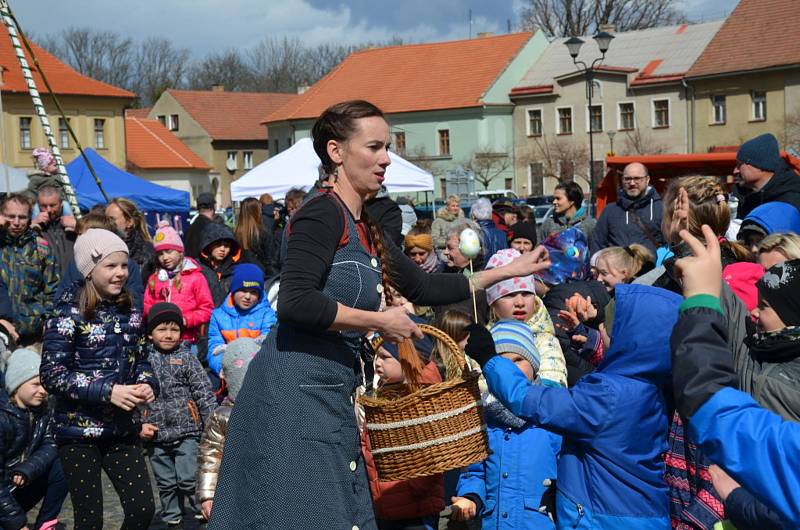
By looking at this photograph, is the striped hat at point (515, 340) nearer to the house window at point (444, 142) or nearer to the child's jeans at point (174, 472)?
the child's jeans at point (174, 472)

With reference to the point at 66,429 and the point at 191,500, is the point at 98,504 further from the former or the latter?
the point at 191,500

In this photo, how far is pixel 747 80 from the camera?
167ft

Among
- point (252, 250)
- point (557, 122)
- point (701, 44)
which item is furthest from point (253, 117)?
point (252, 250)

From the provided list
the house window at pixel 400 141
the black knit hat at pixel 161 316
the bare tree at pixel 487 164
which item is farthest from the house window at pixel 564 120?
the black knit hat at pixel 161 316

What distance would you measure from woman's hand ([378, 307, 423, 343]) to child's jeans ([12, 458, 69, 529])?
3.38 meters

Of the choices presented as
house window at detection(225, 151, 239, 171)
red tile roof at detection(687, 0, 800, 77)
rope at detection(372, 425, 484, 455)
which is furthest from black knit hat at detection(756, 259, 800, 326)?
house window at detection(225, 151, 239, 171)

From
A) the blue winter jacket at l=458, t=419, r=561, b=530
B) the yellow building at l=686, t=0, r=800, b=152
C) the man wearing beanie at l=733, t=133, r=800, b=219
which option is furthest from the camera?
the yellow building at l=686, t=0, r=800, b=152

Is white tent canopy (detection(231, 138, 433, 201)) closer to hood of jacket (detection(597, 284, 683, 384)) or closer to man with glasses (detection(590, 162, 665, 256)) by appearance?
man with glasses (detection(590, 162, 665, 256))

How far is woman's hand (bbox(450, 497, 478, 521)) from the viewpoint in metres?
4.88

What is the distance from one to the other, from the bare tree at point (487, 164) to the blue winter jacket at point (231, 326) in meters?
53.6

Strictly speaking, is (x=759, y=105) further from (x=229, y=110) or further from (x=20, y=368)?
(x=20, y=368)

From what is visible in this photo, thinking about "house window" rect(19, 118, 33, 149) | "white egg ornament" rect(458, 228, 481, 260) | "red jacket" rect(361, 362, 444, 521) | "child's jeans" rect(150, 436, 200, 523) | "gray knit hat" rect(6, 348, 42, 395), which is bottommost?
"child's jeans" rect(150, 436, 200, 523)

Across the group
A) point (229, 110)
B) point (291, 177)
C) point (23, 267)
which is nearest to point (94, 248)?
point (23, 267)

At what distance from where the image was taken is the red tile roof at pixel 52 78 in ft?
154
